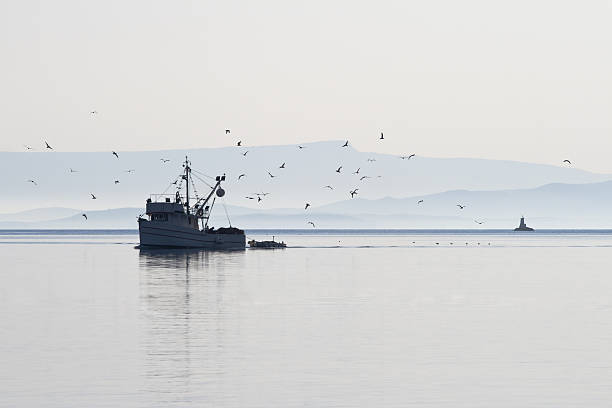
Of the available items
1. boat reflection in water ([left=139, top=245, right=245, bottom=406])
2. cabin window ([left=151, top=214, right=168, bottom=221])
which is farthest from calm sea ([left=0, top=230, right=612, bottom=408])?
cabin window ([left=151, top=214, right=168, bottom=221])

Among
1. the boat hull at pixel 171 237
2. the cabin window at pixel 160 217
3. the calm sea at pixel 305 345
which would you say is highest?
the cabin window at pixel 160 217

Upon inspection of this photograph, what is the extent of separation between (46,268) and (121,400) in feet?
264

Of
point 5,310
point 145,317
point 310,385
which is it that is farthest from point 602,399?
point 5,310

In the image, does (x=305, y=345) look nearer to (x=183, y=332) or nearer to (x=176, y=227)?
(x=183, y=332)

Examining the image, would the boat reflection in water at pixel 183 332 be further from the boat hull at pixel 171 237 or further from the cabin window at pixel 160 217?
the boat hull at pixel 171 237

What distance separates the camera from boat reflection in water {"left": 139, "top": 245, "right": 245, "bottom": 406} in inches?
1238

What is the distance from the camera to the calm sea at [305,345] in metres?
29.8

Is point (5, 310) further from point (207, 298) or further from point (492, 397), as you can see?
point (492, 397)

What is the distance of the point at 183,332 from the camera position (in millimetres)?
44094

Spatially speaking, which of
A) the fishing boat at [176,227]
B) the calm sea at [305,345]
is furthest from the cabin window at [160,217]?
the calm sea at [305,345]

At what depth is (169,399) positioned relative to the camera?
28.7 m

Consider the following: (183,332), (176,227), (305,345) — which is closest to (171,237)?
(176,227)

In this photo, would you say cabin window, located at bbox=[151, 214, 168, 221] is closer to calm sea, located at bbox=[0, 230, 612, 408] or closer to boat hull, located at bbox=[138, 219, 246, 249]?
boat hull, located at bbox=[138, 219, 246, 249]

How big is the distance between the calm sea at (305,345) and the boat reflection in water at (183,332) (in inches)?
3.7
